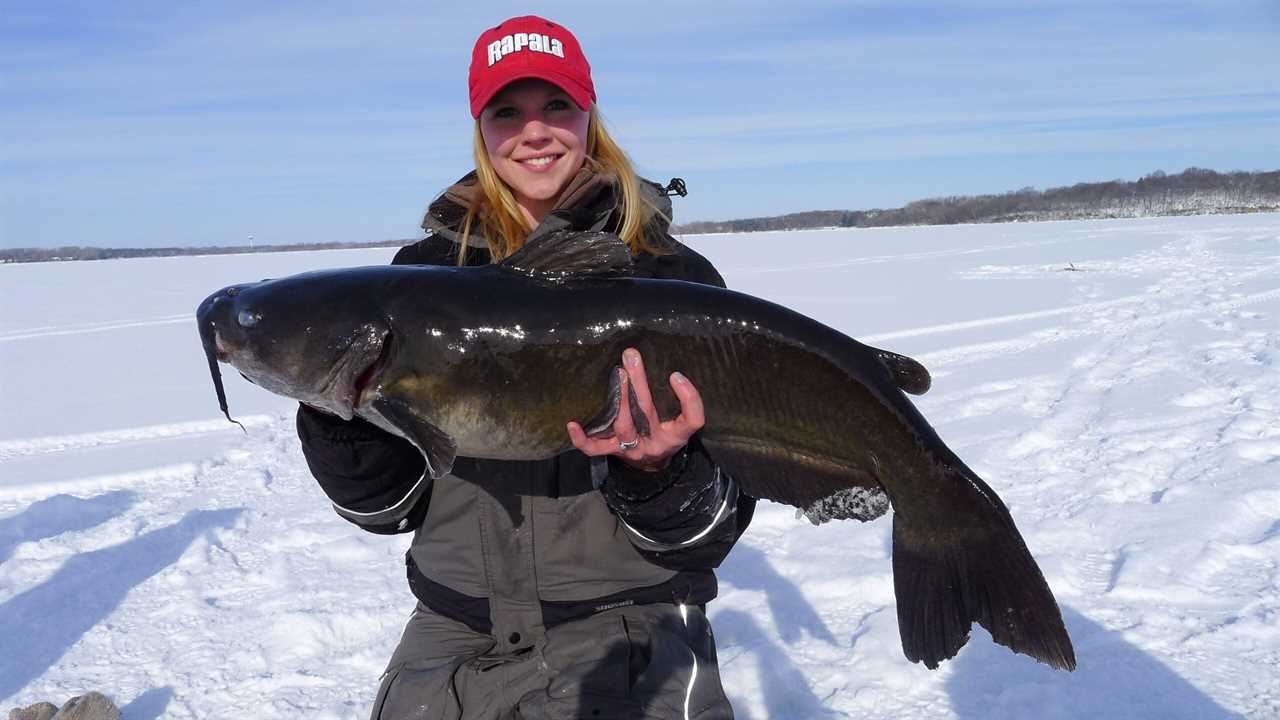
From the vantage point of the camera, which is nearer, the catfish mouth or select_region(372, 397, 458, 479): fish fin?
select_region(372, 397, 458, 479): fish fin

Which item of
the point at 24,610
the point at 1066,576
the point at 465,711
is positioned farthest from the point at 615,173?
the point at 24,610

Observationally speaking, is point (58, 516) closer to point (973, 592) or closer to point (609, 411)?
point (609, 411)

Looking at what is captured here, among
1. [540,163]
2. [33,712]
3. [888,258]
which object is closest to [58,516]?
[33,712]

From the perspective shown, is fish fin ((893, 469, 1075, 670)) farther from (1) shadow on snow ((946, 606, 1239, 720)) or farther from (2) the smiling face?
(2) the smiling face

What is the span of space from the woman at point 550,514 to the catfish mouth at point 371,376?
28 centimetres

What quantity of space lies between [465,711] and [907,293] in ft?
55.1

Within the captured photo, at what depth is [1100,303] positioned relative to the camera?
1473 cm

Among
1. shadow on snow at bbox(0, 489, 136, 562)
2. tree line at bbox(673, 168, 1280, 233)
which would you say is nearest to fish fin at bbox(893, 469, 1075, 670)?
shadow on snow at bbox(0, 489, 136, 562)

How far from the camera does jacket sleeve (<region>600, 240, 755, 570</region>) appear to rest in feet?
8.36

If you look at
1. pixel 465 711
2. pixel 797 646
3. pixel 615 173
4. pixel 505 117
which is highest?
pixel 505 117

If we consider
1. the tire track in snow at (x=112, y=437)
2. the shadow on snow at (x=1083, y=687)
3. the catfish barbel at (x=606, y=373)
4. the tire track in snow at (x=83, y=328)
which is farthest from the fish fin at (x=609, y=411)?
the tire track in snow at (x=83, y=328)

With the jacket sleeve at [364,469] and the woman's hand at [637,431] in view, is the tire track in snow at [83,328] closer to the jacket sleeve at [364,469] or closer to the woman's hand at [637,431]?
the jacket sleeve at [364,469]

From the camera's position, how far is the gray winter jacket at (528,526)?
2.63m

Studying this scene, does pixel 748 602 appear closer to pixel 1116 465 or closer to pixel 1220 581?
pixel 1220 581
